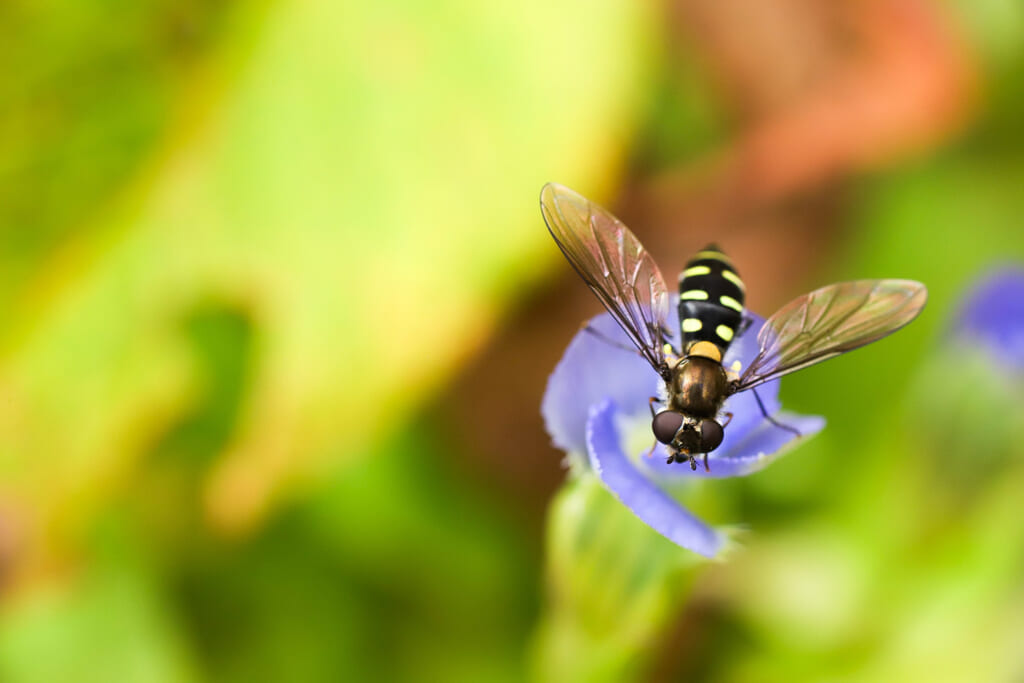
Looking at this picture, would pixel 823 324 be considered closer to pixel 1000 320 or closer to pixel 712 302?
pixel 712 302

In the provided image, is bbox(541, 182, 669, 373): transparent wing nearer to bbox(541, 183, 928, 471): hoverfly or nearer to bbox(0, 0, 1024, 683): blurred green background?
bbox(541, 183, 928, 471): hoverfly

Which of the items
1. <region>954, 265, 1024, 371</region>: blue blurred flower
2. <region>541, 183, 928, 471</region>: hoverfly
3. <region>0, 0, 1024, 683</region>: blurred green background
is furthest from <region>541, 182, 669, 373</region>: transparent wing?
<region>954, 265, 1024, 371</region>: blue blurred flower

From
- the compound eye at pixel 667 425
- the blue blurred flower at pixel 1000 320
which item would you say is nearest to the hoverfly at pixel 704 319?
the compound eye at pixel 667 425

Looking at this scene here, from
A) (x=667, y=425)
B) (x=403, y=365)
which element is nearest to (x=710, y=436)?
(x=667, y=425)

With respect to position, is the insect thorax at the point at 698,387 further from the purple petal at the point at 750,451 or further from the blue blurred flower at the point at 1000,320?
the blue blurred flower at the point at 1000,320

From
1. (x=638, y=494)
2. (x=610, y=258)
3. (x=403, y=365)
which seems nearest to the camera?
(x=638, y=494)
